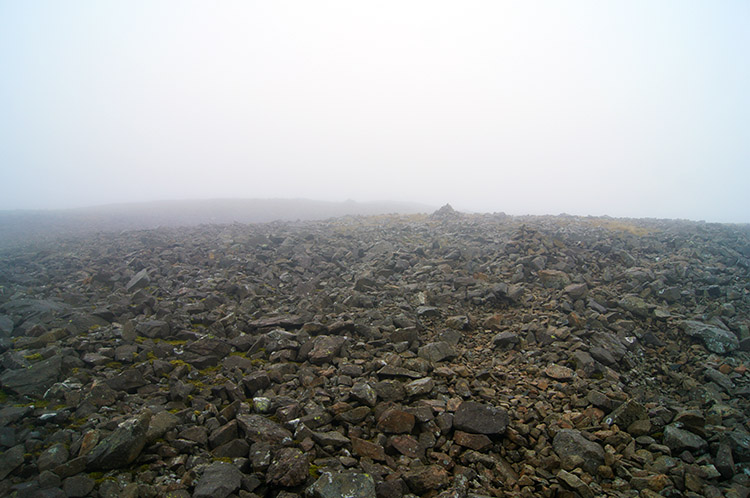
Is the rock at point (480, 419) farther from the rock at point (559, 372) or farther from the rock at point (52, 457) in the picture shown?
the rock at point (52, 457)

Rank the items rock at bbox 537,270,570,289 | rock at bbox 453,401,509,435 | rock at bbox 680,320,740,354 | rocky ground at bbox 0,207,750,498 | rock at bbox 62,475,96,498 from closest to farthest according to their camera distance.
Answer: rock at bbox 62,475,96,498 → rocky ground at bbox 0,207,750,498 → rock at bbox 453,401,509,435 → rock at bbox 680,320,740,354 → rock at bbox 537,270,570,289

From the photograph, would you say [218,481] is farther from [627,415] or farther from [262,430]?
[627,415]

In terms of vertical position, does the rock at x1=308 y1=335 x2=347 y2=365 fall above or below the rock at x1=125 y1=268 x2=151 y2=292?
below

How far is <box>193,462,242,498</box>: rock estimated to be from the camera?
4.61 metres

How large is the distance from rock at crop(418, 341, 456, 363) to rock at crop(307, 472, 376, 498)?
3.79 m

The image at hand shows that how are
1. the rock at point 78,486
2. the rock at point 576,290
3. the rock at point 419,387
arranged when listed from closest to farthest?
1. the rock at point 78,486
2. the rock at point 419,387
3. the rock at point 576,290

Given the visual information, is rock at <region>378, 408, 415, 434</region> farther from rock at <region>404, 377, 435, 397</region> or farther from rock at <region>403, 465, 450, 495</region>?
rock at <region>403, 465, 450, 495</region>

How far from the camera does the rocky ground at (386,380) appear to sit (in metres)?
5.12

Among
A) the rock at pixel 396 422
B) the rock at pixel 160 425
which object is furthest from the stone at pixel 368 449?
the rock at pixel 160 425

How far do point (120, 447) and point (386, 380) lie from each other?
4715 millimetres

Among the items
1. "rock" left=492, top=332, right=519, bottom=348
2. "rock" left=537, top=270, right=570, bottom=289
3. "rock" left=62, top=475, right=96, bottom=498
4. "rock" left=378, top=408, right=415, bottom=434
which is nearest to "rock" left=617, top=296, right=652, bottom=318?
"rock" left=537, top=270, right=570, bottom=289

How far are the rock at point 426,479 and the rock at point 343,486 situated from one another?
0.62 metres

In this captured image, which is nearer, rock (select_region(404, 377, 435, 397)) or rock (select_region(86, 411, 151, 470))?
rock (select_region(86, 411, 151, 470))

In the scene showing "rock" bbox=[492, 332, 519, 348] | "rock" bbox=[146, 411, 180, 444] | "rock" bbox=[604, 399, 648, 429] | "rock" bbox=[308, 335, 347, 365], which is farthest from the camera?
"rock" bbox=[492, 332, 519, 348]
